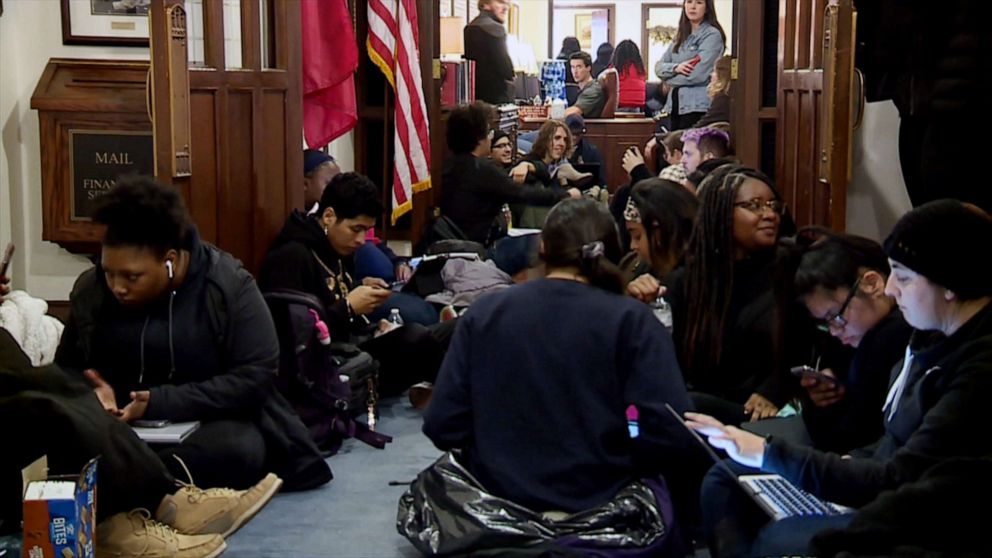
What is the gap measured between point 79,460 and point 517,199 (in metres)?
4.19

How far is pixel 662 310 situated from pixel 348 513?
3.58 ft

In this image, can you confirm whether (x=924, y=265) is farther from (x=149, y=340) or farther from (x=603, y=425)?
(x=149, y=340)

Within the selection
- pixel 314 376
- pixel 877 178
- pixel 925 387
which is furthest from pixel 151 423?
pixel 877 178

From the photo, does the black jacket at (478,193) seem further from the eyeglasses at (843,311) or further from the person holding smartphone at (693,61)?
the eyeglasses at (843,311)

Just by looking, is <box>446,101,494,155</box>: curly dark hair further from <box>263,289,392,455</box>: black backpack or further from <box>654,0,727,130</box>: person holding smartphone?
<box>263,289,392,455</box>: black backpack

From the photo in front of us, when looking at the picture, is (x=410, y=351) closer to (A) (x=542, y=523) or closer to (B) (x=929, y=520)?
(A) (x=542, y=523)

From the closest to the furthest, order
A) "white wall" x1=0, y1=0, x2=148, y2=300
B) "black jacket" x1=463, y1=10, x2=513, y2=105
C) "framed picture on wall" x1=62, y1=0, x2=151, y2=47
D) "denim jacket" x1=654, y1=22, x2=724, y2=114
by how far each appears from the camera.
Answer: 1. "white wall" x1=0, y1=0, x2=148, y2=300
2. "framed picture on wall" x1=62, y1=0, x2=151, y2=47
3. "denim jacket" x1=654, y1=22, x2=724, y2=114
4. "black jacket" x1=463, y1=10, x2=513, y2=105

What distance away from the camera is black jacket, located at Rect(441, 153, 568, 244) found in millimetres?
7137

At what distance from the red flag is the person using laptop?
3.67 m

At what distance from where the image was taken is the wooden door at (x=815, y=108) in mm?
4125

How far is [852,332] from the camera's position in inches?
125

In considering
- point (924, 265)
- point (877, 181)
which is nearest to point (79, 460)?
point (924, 265)

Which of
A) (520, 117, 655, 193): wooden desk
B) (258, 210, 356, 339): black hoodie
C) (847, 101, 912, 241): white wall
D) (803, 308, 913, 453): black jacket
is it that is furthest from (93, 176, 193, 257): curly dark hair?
(520, 117, 655, 193): wooden desk

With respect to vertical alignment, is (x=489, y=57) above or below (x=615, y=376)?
above
